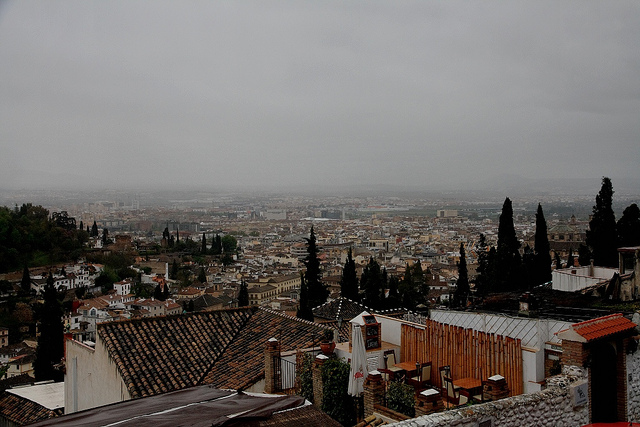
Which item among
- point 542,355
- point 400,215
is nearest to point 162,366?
point 542,355

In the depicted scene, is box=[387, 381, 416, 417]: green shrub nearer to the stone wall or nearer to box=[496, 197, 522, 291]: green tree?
the stone wall

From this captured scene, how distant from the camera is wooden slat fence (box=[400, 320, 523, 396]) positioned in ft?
16.8

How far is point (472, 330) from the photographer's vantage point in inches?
219

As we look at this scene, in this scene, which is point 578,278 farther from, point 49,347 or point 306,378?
point 49,347

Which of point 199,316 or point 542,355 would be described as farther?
point 199,316

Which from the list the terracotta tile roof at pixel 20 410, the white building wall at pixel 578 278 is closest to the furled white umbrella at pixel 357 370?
the white building wall at pixel 578 278

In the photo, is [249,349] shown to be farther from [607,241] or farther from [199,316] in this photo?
[607,241]

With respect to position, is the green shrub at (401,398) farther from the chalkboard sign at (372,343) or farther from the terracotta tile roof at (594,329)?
the terracotta tile roof at (594,329)

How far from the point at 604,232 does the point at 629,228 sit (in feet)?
2.96

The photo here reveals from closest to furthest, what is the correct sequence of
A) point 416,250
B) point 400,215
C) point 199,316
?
point 199,316 < point 416,250 < point 400,215

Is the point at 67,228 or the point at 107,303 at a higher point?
the point at 67,228

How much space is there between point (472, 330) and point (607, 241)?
14771 millimetres

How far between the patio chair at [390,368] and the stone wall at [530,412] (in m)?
1.58

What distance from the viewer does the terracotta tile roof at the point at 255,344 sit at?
744cm
